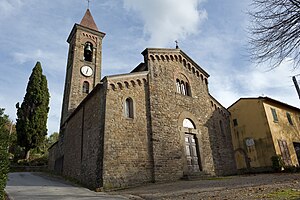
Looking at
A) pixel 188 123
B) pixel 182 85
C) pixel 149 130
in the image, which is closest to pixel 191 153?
pixel 188 123

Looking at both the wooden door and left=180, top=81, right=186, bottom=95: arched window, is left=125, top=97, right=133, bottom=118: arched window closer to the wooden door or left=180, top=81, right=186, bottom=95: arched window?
the wooden door

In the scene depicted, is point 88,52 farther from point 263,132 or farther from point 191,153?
point 263,132

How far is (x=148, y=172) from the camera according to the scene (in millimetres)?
12555

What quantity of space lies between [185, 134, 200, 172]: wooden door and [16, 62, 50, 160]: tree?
58.0ft

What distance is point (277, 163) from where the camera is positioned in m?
16.9

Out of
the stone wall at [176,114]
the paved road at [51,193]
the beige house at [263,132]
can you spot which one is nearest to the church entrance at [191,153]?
the stone wall at [176,114]

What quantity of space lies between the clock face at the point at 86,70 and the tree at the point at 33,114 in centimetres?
576

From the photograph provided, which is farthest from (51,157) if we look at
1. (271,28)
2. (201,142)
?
(271,28)

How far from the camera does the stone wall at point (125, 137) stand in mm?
11555

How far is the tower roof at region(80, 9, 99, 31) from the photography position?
29.0 metres

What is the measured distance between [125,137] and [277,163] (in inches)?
462

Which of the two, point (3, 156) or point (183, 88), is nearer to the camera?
point (3, 156)

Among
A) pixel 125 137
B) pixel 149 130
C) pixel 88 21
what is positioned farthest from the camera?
pixel 88 21

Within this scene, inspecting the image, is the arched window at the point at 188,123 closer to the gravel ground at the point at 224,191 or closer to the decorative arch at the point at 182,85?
the decorative arch at the point at 182,85
